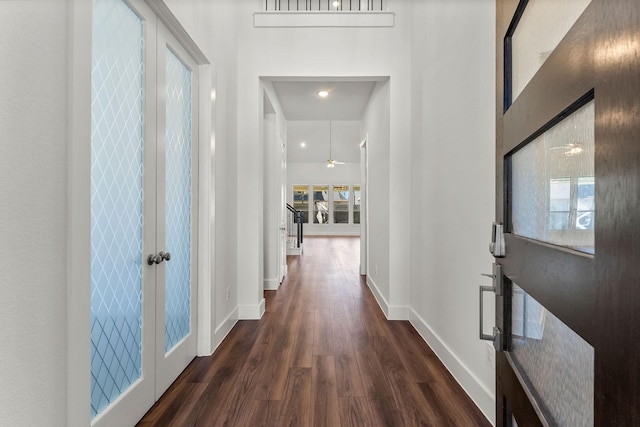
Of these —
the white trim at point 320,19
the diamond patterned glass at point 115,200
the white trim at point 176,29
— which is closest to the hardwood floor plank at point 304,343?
the diamond patterned glass at point 115,200

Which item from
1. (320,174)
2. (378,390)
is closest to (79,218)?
(378,390)

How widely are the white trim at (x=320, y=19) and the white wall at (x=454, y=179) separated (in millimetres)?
391

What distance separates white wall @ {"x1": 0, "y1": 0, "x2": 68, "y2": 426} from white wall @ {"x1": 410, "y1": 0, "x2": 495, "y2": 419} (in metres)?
1.94

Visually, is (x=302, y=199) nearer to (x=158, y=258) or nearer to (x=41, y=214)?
(x=158, y=258)

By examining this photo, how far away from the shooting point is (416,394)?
2.02 m

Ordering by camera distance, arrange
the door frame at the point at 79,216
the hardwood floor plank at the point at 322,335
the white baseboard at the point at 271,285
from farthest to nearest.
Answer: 1. the white baseboard at the point at 271,285
2. the hardwood floor plank at the point at 322,335
3. the door frame at the point at 79,216

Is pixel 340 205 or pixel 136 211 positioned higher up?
pixel 340 205

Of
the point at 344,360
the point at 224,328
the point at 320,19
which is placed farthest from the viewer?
the point at 320,19

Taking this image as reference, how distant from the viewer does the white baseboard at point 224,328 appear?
268 centimetres

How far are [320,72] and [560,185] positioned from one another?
3084 mm

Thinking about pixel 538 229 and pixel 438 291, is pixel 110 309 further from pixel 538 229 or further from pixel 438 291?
pixel 438 291

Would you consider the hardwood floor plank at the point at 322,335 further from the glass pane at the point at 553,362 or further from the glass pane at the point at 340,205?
the glass pane at the point at 340,205

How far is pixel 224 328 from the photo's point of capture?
2906mm

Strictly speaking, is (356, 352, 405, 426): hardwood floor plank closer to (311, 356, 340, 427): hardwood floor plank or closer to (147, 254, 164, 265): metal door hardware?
(311, 356, 340, 427): hardwood floor plank
